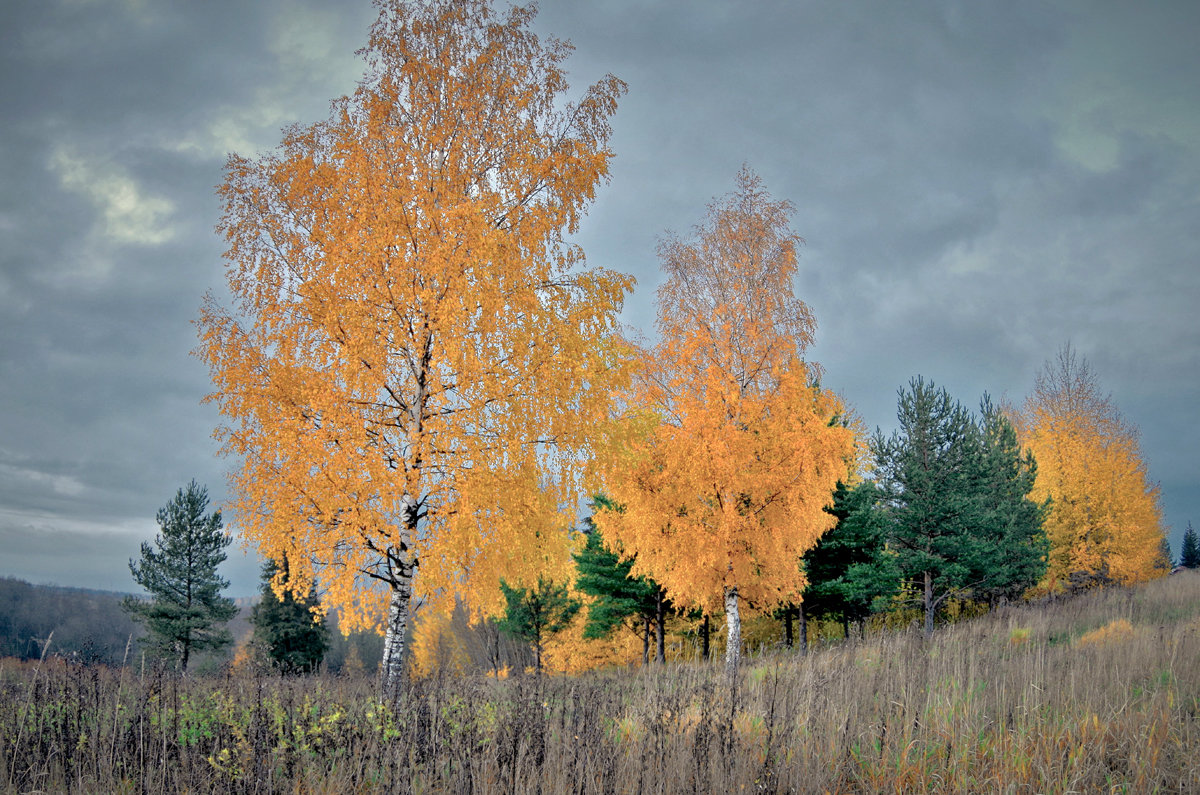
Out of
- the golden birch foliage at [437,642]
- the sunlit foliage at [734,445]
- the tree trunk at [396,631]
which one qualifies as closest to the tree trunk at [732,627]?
the sunlit foliage at [734,445]

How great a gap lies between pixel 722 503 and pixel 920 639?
475 cm

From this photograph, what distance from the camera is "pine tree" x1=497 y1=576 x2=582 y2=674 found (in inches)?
1100

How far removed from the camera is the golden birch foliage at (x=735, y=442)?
11727 mm

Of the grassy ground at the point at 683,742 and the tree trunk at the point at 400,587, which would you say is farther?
the tree trunk at the point at 400,587

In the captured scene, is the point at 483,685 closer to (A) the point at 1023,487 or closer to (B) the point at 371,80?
(B) the point at 371,80

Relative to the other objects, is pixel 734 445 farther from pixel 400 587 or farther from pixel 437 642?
pixel 437 642

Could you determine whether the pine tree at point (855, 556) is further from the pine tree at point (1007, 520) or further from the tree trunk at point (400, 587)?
the tree trunk at point (400, 587)

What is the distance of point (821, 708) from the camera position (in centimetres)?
468

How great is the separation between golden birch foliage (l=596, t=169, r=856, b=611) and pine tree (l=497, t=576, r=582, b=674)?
15513 mm

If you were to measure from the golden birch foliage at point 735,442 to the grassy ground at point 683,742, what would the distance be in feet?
18.9

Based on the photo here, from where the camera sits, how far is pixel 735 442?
11.7 meters

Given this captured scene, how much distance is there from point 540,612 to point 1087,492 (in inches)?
972

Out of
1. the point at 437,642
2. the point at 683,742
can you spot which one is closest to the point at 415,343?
the point at 683,742

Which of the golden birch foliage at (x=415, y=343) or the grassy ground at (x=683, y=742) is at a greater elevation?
the golden birch foliage at (x=415, y=343)
